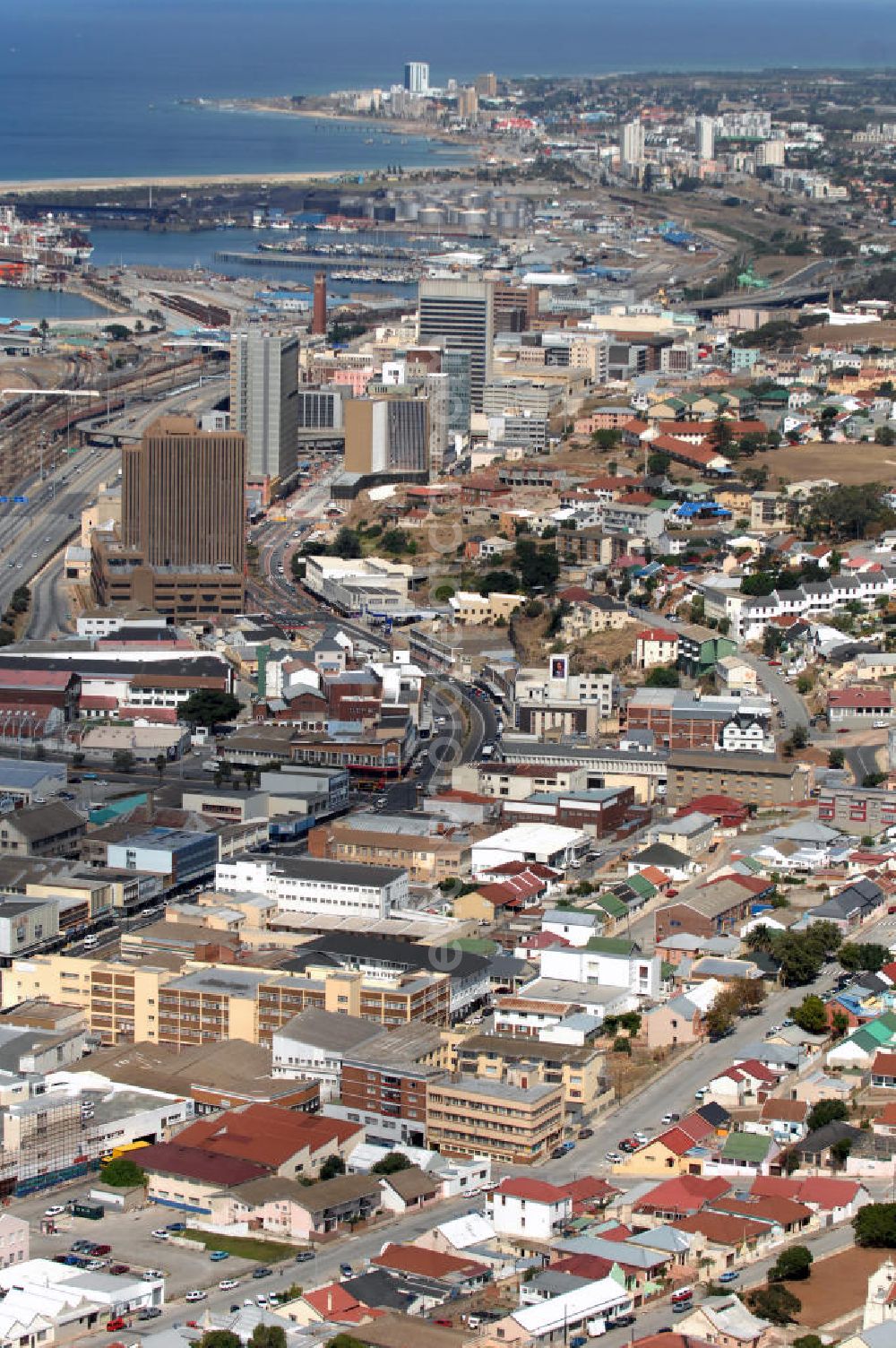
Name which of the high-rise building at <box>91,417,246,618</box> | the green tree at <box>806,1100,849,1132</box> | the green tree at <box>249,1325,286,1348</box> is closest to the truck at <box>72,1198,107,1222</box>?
the green tree at <box>249,1325,286,1348</box>

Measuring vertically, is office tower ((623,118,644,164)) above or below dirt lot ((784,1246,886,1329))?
above

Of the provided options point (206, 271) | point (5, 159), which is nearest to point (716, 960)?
point (206, 271)

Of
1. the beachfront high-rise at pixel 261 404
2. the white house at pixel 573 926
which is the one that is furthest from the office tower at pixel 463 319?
the white house at pixel 573 926

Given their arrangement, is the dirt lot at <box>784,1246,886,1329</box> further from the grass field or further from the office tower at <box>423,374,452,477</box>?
the office tower at <box>423,374,452,477</box>

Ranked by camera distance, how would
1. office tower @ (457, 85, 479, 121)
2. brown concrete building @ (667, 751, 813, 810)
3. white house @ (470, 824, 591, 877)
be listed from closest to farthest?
white house @ (470, 824, 591, 877)
brown concrete building @ (667, 751, 813, 810)
office tower @ (457, 85, 479, 121)

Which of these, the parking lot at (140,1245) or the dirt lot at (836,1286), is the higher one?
the dirt lot at (836,1286)

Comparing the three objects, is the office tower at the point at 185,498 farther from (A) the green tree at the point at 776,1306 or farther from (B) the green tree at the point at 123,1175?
(A) the green tree at the point at 776,1306

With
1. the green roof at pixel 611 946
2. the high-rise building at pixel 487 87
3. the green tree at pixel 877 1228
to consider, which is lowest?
the green tree at pixel 877 1228
